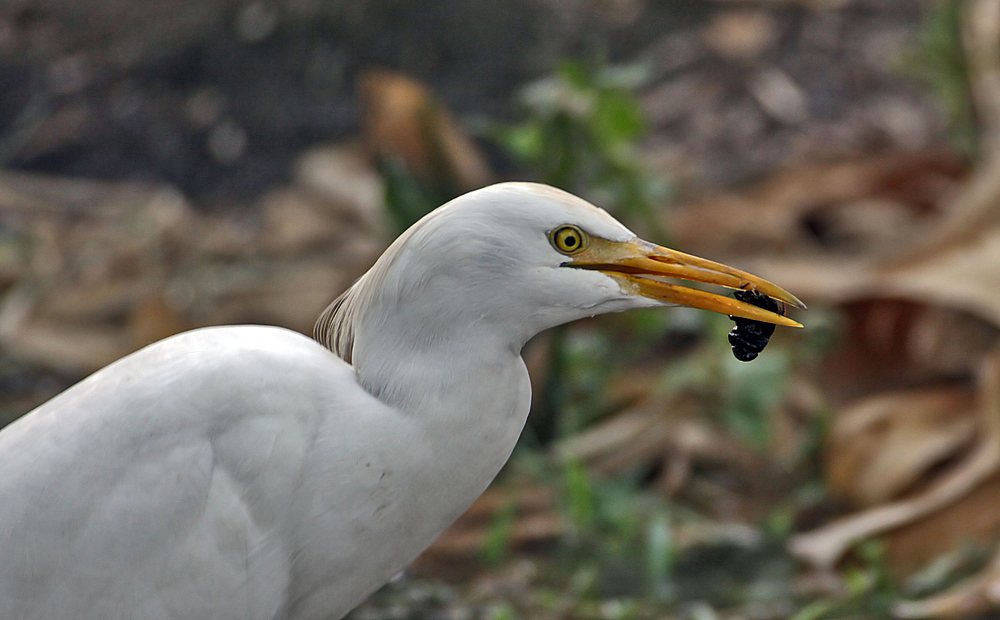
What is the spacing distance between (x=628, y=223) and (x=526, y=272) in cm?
214

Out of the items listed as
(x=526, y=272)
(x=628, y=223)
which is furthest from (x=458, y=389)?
(x=628, y=223)

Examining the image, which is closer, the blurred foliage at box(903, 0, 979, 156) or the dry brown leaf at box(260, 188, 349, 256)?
the blurred foliage at box(903, 0, 979, 156)

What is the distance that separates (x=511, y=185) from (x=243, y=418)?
17.6 inches

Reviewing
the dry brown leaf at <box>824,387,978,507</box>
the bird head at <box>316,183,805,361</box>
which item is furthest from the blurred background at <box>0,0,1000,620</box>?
the bird head at <box>316,183,805,361</box>

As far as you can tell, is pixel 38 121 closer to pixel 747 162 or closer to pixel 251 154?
pixel 251 154

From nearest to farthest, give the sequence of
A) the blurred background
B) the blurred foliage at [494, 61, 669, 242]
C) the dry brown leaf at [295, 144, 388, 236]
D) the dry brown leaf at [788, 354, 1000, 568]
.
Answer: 1. the dry brown leaf at [788, 354, 1000, 568]
2. the blurred background
3. the blurred foliage at [494, 61, 669, 242]
4. the dry brown leaf at [295, 144, 388, 236]

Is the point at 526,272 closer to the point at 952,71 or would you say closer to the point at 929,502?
the point at 929,502

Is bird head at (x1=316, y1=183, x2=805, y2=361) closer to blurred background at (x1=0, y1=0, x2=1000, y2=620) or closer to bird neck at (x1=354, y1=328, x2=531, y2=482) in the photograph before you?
bird neck at (x1=354, y1=328, x2=531, y2=482)

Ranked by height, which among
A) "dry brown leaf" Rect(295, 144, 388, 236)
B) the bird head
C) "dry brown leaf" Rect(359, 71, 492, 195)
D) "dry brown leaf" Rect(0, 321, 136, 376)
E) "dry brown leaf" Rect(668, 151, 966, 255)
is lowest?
"dry brown leaf" Rect(0, 321, 136, 376)

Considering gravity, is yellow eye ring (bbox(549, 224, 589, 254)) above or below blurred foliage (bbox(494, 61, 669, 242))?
above

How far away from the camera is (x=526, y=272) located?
1187mm

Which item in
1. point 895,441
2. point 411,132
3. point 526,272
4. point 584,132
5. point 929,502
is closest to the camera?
point 526,272

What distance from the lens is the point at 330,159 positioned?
432 centimetres

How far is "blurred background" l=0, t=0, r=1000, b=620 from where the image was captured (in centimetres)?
256
